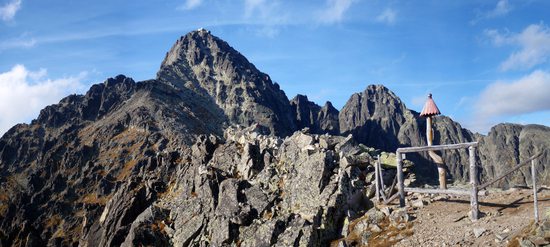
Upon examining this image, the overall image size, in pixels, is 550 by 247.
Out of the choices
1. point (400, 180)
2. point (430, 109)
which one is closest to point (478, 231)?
point (400, 180)

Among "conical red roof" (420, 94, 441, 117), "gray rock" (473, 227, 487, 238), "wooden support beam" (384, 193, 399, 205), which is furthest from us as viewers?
"wooden support beam" (384, 193, 399, 205)

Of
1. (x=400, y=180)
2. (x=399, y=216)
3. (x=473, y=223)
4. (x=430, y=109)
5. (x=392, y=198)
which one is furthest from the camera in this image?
(x=392, y=198)

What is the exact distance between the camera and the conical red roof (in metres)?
30.1

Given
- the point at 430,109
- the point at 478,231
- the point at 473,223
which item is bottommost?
the point at 478,231

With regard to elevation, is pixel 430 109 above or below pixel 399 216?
above

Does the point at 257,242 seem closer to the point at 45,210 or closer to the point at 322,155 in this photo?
A: the point at 322,155

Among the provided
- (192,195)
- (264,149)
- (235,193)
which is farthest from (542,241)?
(192,195)

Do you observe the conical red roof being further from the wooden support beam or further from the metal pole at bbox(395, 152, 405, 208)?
the wooden support beam

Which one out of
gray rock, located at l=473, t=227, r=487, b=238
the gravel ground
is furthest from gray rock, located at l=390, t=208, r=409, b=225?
gray rock, located at l=473, t=227, r=487, b=238

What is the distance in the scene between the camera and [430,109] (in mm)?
30234

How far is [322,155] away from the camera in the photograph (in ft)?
138

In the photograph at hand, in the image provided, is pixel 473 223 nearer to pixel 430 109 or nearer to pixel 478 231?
pixel 478 231

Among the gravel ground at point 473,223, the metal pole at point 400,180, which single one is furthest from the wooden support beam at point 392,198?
the gravel ground at point 473,223

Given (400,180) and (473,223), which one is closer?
(473,223)
